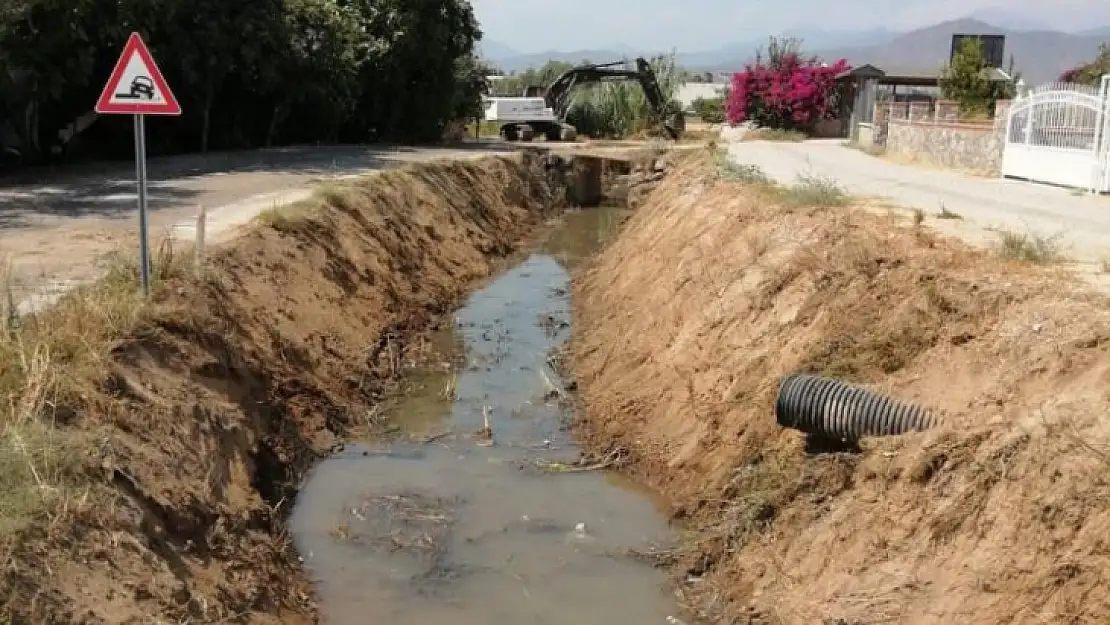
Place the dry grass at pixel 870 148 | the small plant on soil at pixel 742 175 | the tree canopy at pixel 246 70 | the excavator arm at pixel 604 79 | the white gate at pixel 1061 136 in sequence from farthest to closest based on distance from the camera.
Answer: the excavator arm at pixel 604 79 → the dry grass at pixel 870 148 → the tree canopy at pixel 246 70 → the small plant on soil at pixel 742 175 → the white gate at pixel 1061 136

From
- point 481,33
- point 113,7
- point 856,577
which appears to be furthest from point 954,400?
point 481,33

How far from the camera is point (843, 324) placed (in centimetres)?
891

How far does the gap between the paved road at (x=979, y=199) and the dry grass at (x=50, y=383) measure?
8.95 metres

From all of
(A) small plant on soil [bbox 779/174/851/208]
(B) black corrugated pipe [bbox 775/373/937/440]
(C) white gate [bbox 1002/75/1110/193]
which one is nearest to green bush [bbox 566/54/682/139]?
(C) white gate [bbox 1002/75/1110/193]

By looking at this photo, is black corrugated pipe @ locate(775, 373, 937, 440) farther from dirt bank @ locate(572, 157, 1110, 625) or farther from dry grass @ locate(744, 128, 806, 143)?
dry grass @ locate(744, 128, 806, 143)

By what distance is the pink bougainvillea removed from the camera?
44.3 m

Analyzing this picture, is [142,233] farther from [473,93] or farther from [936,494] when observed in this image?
[473,93]

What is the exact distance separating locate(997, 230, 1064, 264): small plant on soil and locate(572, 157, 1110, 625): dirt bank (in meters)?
0.37

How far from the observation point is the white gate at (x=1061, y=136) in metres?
17.1

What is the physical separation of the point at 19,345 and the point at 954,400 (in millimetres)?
6543

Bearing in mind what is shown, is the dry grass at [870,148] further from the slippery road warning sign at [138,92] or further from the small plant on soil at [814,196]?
the slippery road warning sign at [138,92]

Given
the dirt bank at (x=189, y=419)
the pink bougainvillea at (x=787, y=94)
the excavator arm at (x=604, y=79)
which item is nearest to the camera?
the dirt bank at (x=189, y=419)

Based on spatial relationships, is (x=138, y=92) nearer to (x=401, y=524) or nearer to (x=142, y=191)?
(x=142, y=191)

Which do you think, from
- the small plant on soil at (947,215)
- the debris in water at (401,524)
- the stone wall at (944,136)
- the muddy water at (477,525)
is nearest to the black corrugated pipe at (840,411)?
Result: the muddy water at (477,525)
